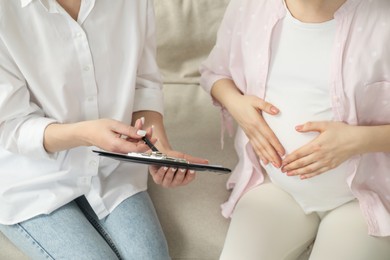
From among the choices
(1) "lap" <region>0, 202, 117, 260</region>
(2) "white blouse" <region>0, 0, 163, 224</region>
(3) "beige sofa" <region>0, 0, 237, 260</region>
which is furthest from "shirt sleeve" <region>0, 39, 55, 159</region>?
(3) "beige sofa" <region>0, 0, 237, 260</region>

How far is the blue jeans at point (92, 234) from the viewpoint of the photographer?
0.98 meters

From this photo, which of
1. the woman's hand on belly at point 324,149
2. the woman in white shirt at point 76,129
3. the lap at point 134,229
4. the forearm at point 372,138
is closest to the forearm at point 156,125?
the woman in white shirt at point 76,129

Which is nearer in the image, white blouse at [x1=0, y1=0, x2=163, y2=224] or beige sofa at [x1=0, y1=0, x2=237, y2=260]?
white blouse at [x1=0, y1=0, x2=163, y2=224]

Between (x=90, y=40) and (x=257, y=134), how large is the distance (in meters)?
0.37

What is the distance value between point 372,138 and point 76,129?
0.54m

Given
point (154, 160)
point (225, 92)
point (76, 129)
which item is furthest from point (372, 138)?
point (76, 129)

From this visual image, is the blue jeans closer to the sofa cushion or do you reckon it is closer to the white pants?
the white pants

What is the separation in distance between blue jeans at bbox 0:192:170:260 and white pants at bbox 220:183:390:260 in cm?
16

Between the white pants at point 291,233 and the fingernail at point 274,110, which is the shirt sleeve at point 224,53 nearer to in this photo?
the fingernail at point 274,110

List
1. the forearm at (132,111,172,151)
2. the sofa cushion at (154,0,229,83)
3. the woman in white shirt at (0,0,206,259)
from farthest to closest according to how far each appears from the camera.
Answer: the sofa cushion at (154,0,229,83), the forearm at (132,111,172,151), the woman in white shirt at (0,0,206,259)

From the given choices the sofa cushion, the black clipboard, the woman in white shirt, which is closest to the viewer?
the black clipboard

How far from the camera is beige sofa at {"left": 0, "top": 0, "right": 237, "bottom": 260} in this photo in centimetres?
112

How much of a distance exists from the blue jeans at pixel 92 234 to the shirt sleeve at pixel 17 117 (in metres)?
0.14

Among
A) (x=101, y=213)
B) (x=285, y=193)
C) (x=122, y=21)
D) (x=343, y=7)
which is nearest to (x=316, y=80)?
(x=343, y=7)
